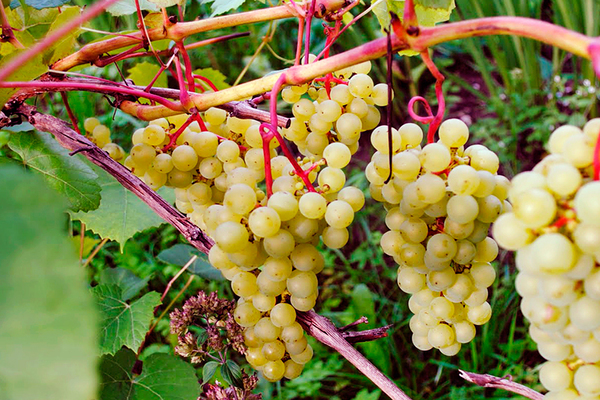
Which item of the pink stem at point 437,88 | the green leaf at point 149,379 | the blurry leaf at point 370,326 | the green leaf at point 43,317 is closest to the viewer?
the green leaf at point 43,317

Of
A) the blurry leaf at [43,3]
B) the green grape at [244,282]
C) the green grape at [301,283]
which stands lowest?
the green grape at [244,282]

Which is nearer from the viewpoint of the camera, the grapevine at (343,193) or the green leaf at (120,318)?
the grapevine at (343,193)

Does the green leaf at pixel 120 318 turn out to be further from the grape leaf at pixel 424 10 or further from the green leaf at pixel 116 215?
the grape leaf at pixel 424 10

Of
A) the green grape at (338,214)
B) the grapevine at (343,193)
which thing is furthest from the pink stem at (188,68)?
the green grape at (338,214)

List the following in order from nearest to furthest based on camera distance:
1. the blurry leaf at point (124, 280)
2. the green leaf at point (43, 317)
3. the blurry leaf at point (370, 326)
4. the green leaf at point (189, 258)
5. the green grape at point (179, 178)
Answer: the green leaf at point (43, 317) → the green grape at point (179, 178) → the blurry leaf at point (124, 280) → the green leaf at point (189, 258) → the blurry leaf at point (370, 326)

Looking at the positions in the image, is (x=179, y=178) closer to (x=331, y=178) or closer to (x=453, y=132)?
(x=331, y=178)

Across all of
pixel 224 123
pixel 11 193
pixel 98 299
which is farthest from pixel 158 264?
pixel 11 193
